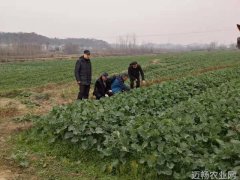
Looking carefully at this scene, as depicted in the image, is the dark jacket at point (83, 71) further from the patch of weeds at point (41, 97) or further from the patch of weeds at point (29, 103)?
the patch of weeds at point (41, 97)

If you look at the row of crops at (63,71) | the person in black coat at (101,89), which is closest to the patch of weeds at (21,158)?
the person in black coat at (101,89)

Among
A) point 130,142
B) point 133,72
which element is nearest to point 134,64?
point 133,72

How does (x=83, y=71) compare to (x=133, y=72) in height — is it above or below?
above

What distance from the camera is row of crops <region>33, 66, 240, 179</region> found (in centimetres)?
567

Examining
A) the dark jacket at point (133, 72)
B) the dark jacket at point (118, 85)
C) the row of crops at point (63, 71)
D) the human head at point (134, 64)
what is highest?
the human head at point (134, 64)

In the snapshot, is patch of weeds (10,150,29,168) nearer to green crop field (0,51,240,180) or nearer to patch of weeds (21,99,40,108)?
green crop field (0,51,240,180)

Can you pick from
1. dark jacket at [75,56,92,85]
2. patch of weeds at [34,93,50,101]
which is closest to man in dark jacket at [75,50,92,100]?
dark jacket at [75,56,92,85]

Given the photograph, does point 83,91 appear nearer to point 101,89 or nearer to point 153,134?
point 101,89

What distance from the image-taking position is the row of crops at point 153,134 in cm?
567

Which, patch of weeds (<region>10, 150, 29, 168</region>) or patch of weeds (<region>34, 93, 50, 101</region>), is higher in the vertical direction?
patch of weeds (<region>10, 150, 29, 168</region>)

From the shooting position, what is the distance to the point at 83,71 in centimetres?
1198

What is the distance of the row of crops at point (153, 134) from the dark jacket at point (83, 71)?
2.26 meters

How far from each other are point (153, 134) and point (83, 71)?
5797 millimetres

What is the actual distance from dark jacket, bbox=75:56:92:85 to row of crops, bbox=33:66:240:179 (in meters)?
2.26
